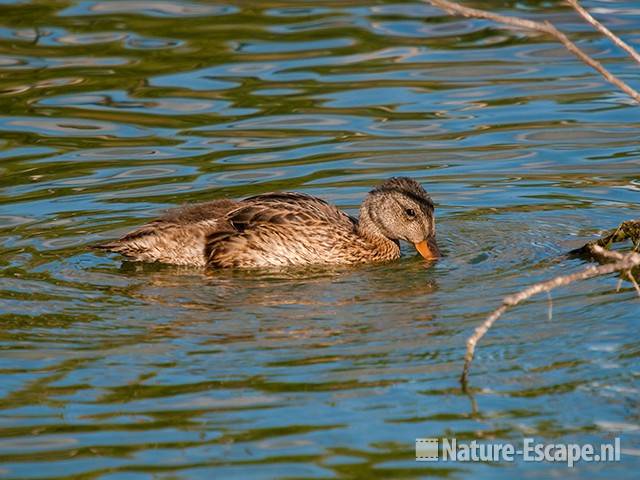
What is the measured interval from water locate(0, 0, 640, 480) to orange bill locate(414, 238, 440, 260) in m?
0.12

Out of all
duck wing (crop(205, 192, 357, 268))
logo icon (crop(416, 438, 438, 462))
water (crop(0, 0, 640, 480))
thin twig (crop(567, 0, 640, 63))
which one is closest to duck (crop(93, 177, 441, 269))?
duck wing (crop(205, 192, 357, 268))

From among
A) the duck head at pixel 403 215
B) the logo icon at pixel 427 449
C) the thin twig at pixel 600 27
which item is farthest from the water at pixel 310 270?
the thin twig at pixel 600 27

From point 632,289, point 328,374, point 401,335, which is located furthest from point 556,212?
point 328,374

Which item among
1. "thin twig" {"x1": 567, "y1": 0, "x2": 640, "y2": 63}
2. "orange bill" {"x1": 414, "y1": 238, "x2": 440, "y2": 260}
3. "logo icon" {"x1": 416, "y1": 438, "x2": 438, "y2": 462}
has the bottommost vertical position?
"orange bill" {"x1": 414, "y1": 238, "x2": 440, "y2": 260}

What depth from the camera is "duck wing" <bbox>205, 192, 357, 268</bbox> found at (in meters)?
11.5

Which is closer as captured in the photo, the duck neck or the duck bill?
the duck bill

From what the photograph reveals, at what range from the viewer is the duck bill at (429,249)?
37.2 ft

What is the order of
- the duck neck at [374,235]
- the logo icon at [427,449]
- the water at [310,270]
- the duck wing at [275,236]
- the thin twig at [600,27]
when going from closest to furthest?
1. the logo icon at [427,449]
2. the thin twig at [600,27]
3. the water at [310,270]
4. the duck wing at [275,236]
5. the duck neck at [374,235]

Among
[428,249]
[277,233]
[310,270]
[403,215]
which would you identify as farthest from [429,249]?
[277,233]

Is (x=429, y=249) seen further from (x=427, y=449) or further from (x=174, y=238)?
(x=427, y=449)

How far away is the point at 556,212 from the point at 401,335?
3.70m

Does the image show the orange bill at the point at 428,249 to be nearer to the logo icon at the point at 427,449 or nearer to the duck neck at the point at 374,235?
the duck neck at the point at 374,235

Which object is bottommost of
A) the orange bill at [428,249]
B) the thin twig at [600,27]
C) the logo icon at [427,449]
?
the orange bill at [428,249]

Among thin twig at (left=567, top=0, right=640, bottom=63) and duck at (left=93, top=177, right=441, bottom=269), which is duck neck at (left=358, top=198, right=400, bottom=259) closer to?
duck at (left=93, top=177, right=441, bottom=269)
